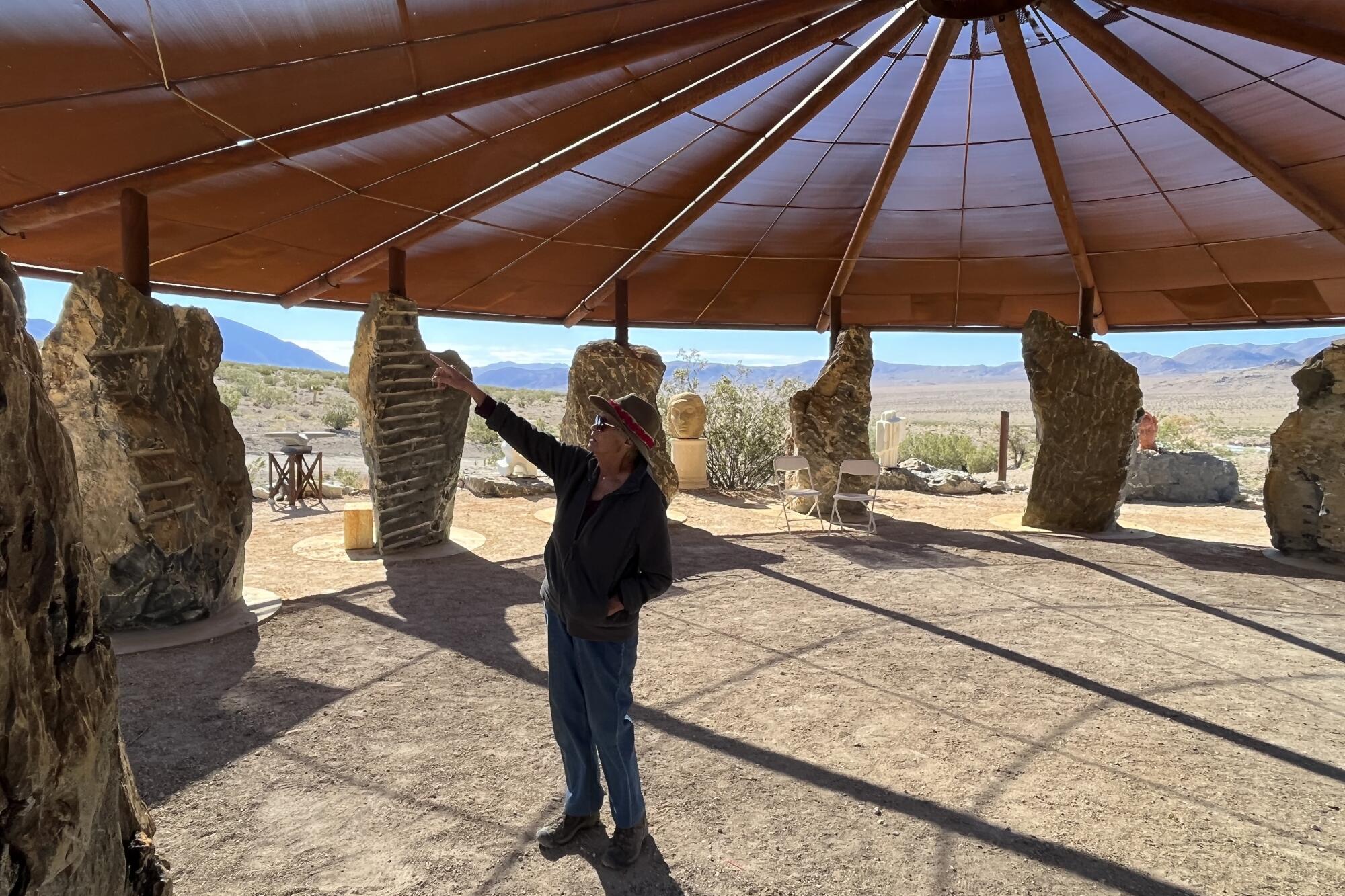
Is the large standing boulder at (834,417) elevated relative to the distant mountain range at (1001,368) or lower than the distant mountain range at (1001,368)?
lower

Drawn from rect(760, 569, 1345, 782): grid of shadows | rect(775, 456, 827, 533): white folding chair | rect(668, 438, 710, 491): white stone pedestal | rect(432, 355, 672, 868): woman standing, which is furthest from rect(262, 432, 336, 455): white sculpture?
rect(432, 355, 672, 868): woman standing

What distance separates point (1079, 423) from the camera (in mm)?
8516

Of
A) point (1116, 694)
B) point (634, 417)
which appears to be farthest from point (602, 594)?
point (1116, 694)

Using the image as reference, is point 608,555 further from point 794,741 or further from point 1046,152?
point 1046,152

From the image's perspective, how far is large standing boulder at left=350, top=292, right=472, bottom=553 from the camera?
6.66 m

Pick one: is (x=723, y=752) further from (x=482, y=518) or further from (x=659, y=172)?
(x=482, y=518)

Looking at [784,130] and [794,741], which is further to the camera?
[784,130]

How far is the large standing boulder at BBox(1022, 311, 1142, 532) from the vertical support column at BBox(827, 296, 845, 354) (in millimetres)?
2259

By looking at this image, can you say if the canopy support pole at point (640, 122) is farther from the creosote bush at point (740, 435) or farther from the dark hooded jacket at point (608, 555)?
the creosote bush at point (740, 435)

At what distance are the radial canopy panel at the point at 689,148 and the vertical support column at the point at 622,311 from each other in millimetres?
168

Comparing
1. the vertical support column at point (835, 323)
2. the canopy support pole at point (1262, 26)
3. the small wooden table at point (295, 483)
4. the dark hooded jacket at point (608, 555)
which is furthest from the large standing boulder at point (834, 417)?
the dark hooded jacket at point (608, 555)

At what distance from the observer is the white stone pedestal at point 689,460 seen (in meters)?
11.9

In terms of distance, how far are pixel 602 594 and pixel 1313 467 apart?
7.61 metres

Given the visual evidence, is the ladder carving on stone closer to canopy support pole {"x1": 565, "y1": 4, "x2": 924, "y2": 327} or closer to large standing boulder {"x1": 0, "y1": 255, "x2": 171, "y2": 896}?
canopy support pole {"x1": 565, "y1": 4, "x2": 924, "y2": 327}
